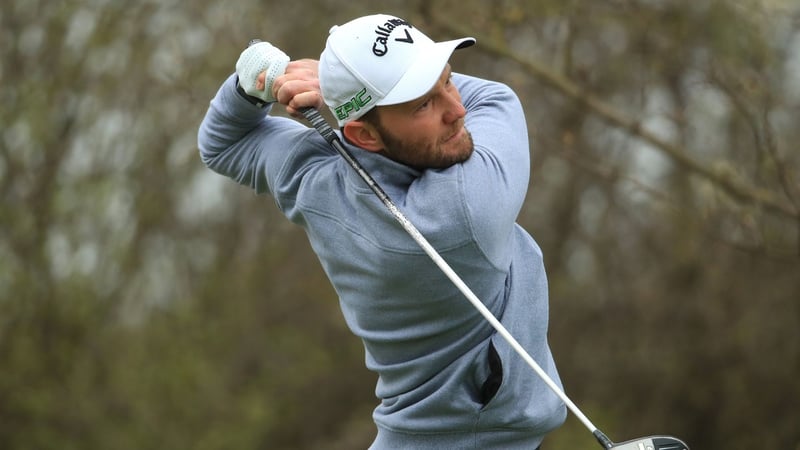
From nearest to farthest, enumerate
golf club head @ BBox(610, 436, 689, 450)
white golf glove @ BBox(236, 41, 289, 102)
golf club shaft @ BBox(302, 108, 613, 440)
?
golf club shaft @ BBox(302, 108, 613, 440) → golf club head @ BBox(610, 436, 689, 450) → white golf glove @ BBox(236, 41, 289, 102)

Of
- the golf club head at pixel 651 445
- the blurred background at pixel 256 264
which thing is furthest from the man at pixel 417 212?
the blurred background at pixel 256 264

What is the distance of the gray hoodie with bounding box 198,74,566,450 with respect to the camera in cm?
291

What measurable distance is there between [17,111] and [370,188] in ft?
22.2

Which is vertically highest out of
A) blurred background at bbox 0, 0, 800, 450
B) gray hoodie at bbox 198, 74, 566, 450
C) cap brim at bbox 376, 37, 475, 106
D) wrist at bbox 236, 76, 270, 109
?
cap brim at bbox 376, 37, 475, 106

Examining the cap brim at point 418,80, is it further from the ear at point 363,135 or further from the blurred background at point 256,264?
the blurred background at point 256,264

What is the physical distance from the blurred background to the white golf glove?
4.44m

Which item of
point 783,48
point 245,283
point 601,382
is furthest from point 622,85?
point 245,283

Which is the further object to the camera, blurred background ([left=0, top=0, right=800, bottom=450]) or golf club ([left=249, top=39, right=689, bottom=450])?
blurred background ([left=0, top=0, right=800, bottom=450])

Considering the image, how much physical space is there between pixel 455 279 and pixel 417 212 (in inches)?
6.9

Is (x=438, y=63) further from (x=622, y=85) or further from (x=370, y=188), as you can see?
(x=622, y=85)

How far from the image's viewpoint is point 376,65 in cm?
293

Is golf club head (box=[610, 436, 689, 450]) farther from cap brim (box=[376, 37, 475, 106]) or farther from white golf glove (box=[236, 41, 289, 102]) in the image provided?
white golf glove (box=[236, 41, 289, 102])

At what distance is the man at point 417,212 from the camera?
2.92 metres

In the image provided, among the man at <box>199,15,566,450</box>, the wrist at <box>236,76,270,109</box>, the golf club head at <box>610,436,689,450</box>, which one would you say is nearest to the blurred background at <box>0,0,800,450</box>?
the wrist at <box>236,76,270,109</box>
